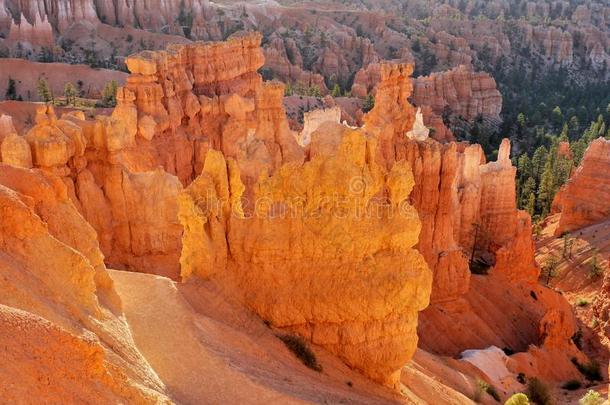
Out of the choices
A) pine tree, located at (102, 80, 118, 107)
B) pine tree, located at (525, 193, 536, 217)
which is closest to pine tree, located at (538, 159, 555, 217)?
pine tree, located at (525, 193, 536, 217)

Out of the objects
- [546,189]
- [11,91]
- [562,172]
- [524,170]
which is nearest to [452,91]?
[524,170]

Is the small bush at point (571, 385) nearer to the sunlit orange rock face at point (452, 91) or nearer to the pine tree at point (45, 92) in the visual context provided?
the pine tree at point (45, 92)

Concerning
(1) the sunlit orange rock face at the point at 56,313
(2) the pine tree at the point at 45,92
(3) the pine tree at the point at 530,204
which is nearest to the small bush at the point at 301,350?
(1) the sunlit orange rock face at the point at 56,313

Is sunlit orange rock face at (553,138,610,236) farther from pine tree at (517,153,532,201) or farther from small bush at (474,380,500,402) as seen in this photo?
small bush at (474,380,500,402)

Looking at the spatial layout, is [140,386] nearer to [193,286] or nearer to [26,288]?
[26,288]

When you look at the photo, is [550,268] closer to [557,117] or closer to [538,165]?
[538,165]

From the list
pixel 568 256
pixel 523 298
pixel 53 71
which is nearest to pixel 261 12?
pixel 53 71
